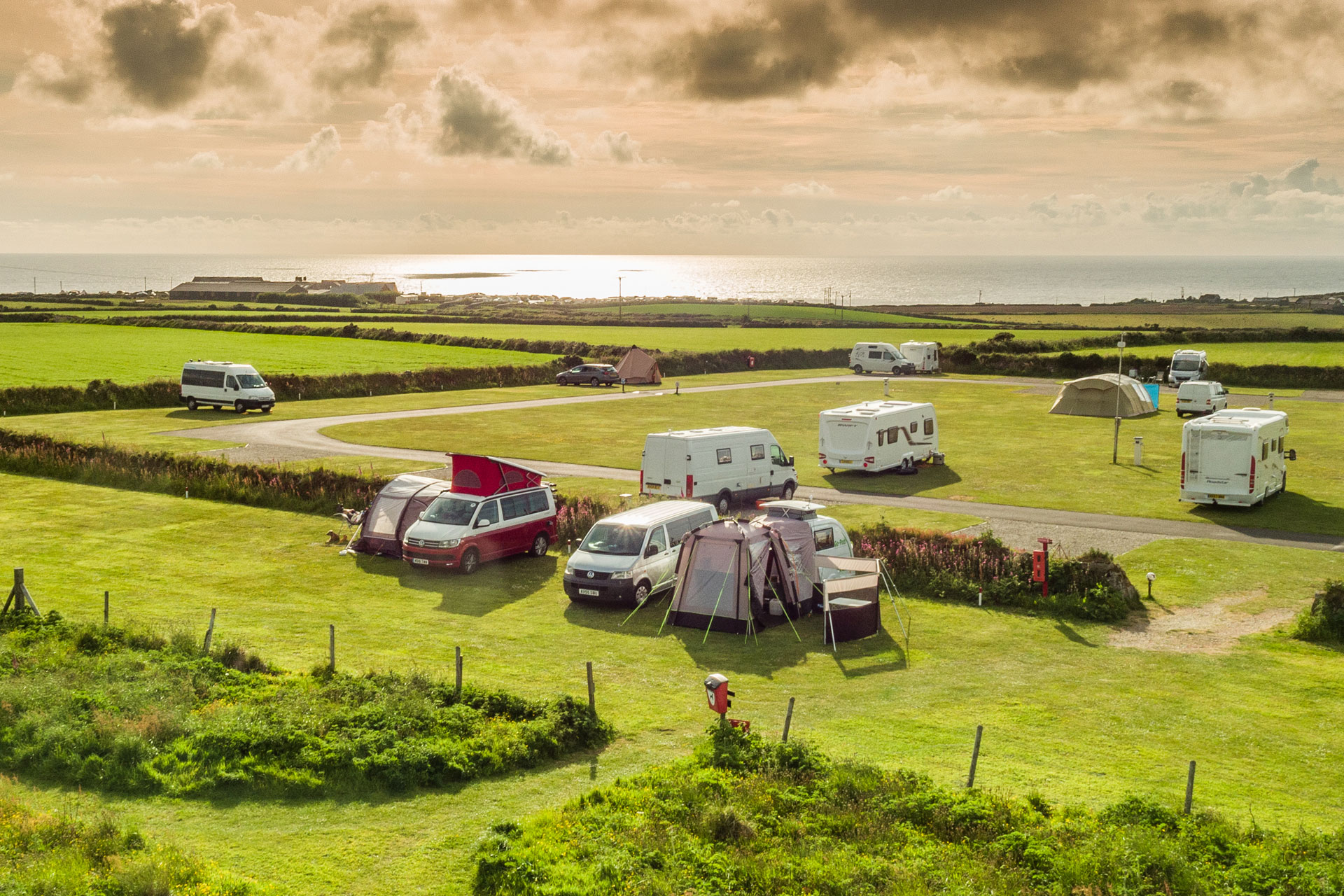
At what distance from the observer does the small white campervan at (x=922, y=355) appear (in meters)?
80.0

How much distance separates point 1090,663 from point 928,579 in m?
4.87

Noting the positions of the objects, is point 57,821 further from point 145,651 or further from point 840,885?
point 840,885

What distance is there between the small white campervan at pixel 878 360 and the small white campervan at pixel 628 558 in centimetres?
5787

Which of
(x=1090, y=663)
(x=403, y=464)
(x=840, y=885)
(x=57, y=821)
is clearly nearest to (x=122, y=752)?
(x=57, y=821)

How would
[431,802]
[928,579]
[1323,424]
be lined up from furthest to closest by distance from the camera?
[1323,424] → [928,579] → [431,802]

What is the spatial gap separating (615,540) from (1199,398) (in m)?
42.6

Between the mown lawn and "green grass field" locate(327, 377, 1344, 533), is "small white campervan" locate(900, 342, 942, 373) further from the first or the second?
the mown lawn

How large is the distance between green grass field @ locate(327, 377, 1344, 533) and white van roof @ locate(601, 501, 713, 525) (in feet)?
41.2

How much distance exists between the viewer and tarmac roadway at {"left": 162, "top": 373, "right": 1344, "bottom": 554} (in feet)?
90.3

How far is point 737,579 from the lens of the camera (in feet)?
65.5

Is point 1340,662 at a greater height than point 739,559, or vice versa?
point 739,559

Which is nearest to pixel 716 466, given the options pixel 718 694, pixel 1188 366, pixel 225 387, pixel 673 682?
pixel 673 682

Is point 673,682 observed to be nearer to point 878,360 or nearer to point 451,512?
point 451,512

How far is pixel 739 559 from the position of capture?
65.6 ft
